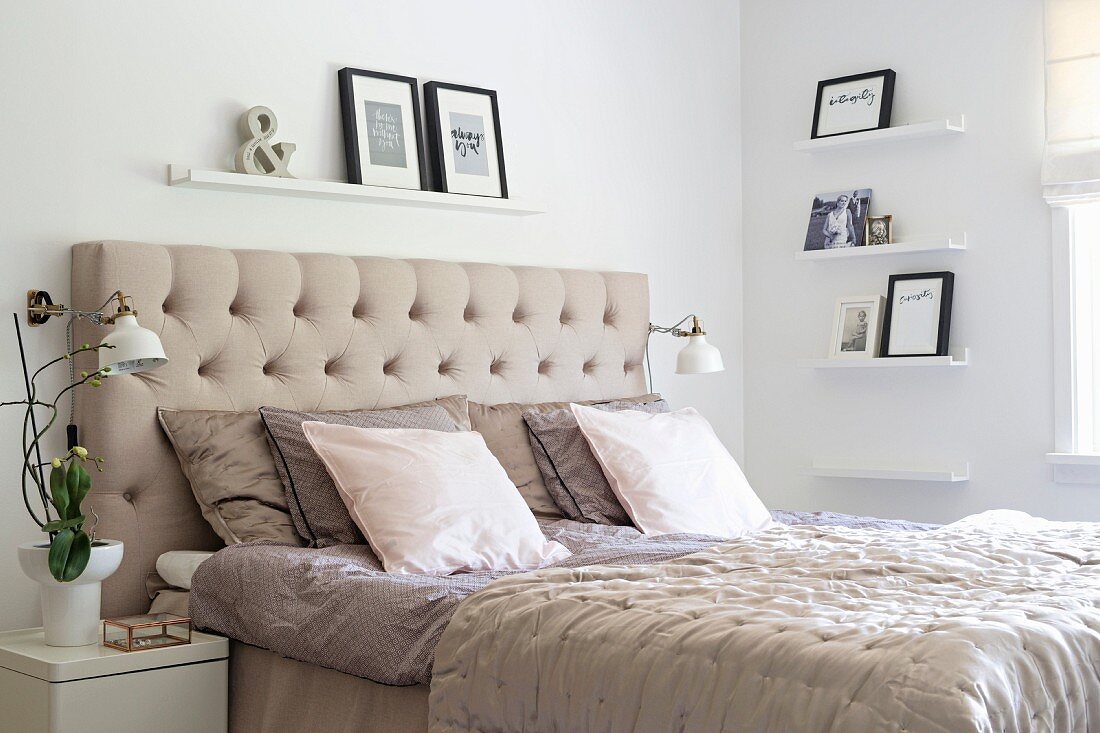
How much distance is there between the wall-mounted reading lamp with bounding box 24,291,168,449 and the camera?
2195mm

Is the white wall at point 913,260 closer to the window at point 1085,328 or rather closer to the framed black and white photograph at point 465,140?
the window at point 1085,328

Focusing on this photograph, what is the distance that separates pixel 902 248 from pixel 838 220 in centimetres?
29

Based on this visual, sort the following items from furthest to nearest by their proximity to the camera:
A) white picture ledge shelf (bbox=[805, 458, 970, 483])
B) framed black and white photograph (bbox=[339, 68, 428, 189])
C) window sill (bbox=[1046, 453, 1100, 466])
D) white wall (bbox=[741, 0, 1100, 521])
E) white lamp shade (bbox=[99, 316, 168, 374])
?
white picture ledge shelf (bbox=[805, 458, 970, 483]), white wall (bbox=[741, 0, 1100, 521]), window sill (bbox=[1046, 453, 1100, 466]), framed black and white photograph (bbox=[339, 68, 428, 189]), white lamp shade (bbox=[99, 316, 168, 374])

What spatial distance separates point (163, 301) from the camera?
2508 mm

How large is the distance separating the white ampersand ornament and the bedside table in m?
1.13

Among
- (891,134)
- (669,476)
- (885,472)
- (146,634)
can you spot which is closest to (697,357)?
(669,476)

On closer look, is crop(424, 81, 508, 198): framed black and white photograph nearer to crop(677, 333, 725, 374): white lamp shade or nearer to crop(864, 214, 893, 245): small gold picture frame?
crop(677, 333, 725, 374): white lamp shade

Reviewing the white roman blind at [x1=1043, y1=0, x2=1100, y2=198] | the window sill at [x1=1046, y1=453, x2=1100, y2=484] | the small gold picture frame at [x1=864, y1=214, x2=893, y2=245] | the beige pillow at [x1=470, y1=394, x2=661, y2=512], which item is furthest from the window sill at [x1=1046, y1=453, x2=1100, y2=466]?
the beige pillow at [x1=470, y1=394, x2=661, y2=512]

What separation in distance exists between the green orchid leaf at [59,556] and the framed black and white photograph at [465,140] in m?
1.42

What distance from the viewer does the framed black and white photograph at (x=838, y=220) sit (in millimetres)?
3678

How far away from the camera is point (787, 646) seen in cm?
142

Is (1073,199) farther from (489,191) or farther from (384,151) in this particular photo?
(384,151)

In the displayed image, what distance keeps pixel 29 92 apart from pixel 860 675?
6.79 ft

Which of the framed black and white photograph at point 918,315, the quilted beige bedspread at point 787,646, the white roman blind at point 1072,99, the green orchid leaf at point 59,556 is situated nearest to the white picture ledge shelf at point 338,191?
the green orchid leaf at point 59,556
